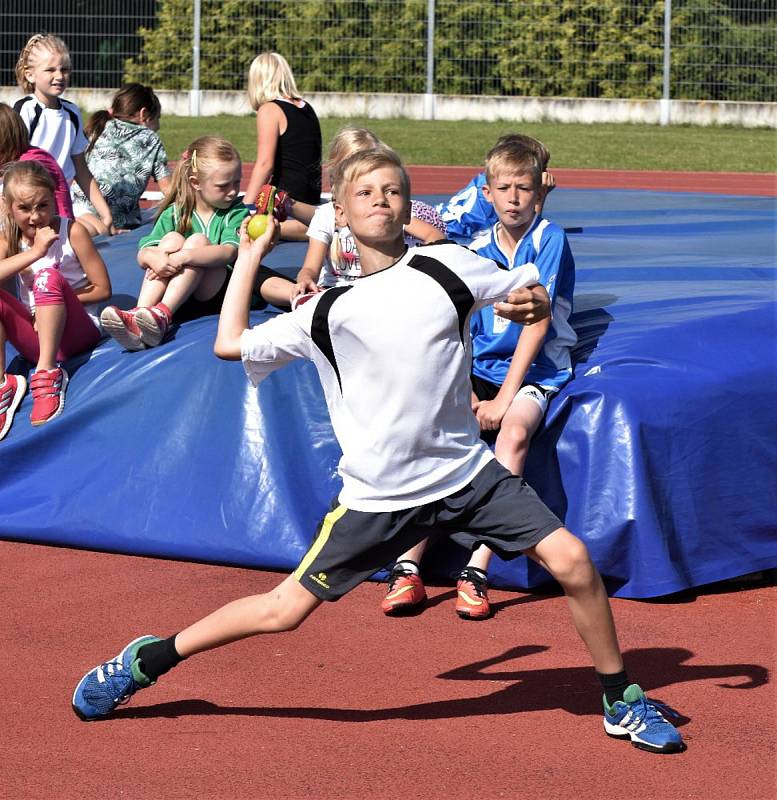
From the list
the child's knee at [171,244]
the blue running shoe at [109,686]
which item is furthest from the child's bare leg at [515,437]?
the child's knee at [171,244]

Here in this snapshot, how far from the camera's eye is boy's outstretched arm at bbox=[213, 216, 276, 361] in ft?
12.1

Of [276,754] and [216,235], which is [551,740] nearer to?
[276,754]

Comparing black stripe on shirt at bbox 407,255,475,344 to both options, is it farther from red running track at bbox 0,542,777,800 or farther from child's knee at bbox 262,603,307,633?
red running track at bbox 0,542,777,800

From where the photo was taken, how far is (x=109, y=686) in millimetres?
3711

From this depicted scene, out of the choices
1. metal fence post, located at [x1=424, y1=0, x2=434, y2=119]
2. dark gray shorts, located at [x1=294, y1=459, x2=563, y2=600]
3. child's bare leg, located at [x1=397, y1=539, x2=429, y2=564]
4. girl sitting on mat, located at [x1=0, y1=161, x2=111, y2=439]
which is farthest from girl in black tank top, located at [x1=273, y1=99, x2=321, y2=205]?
metal fence post, located at [x1=424, y1=0, x2=434, y2=119]

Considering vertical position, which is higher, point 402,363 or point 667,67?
point 667,67

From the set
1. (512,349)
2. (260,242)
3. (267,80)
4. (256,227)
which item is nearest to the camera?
(260,242)

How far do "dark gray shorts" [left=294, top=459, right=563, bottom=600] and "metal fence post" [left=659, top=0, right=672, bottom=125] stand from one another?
751 inches

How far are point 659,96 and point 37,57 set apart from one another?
16458 mm

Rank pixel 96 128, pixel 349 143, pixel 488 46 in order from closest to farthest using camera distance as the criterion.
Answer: pixel 349 143 → pixel 96 128 → pixel 488 46

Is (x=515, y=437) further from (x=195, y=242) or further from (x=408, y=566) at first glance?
(x=195, y=242)

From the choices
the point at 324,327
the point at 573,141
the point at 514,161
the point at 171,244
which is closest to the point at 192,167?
the point at 171,244

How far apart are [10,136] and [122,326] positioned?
161 centimetres

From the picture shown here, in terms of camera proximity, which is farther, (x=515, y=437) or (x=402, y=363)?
(x=515, y=437)
